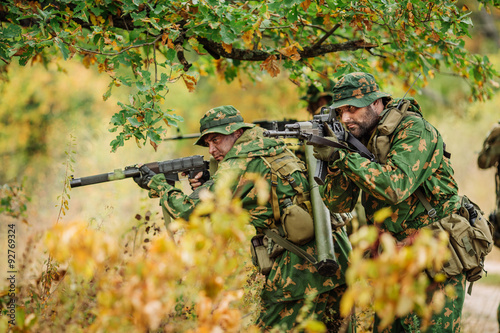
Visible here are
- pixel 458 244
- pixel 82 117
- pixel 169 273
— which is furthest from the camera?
pixel 82 117

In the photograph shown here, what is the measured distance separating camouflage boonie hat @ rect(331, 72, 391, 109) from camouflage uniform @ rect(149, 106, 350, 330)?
73 centimetres

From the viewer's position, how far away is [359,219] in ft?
19.9

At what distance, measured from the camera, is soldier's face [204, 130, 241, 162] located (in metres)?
4.25

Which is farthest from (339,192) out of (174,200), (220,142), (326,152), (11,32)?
(11,32)

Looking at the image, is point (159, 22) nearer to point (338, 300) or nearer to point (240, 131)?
point (240, 131)

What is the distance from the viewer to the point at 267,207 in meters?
4.07

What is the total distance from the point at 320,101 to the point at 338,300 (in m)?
3.12

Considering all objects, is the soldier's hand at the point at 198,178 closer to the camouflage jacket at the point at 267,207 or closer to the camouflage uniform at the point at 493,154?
the camouflage jacket at the point at 267,207

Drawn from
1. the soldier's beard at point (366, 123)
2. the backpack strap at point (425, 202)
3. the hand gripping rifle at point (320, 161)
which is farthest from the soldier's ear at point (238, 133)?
the backpack strap at point (425, 202)

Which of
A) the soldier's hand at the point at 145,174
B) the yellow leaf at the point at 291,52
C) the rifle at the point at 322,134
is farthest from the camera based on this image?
the yellow leaf at the point at 291,52

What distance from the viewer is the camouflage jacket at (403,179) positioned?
3.24 m

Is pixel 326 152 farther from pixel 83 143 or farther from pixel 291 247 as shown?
pixel 83 143

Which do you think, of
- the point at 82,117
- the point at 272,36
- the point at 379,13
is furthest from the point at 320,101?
the point at 82,117

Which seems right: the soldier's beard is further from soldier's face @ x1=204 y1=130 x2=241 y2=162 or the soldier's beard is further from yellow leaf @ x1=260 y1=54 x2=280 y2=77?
yellow leaf @ x1=260 y1=54 x2=280 y2=77
